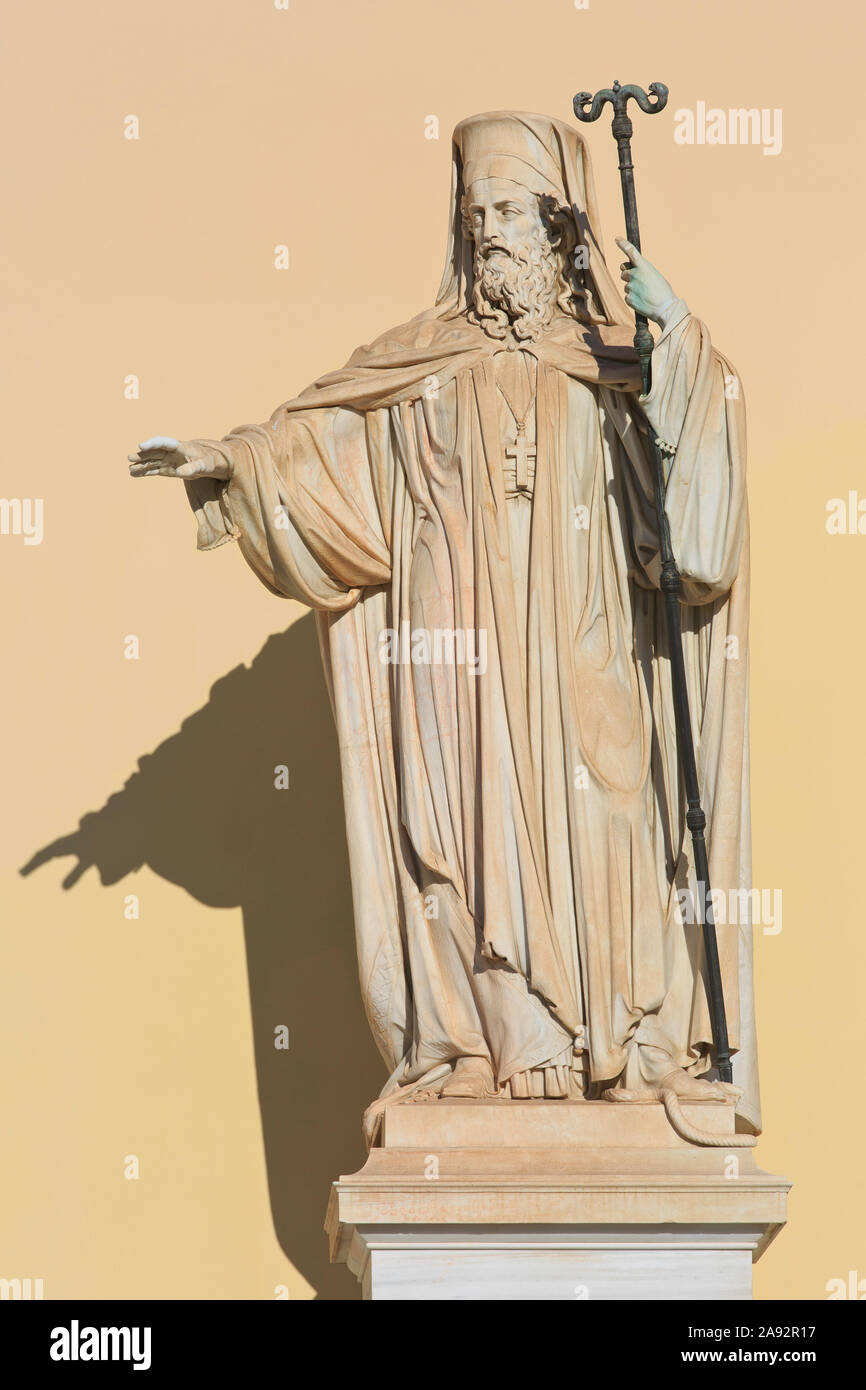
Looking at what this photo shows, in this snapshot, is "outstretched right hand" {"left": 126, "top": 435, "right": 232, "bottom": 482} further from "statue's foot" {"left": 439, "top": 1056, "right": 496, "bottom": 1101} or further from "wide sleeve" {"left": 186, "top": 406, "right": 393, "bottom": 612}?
"statue's foot" {"left": 439, "top": 1056, "right": 496, "bottom": 1101}

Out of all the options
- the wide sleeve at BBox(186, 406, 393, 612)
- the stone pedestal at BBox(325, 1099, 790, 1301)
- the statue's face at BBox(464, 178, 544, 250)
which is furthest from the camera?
the statue's face at BBox(464, 178, 544, 250)

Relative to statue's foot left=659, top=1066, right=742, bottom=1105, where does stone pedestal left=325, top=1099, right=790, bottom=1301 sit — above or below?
below

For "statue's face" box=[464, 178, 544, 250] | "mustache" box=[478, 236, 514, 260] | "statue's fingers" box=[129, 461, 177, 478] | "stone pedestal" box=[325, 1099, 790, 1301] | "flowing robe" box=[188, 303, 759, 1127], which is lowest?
"stone pedestal" box=[325, 1099, 790, 1301]

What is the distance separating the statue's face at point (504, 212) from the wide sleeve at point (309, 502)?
464mm

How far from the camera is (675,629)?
645cm

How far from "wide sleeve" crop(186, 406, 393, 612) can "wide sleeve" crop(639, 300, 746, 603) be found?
2.11 ft

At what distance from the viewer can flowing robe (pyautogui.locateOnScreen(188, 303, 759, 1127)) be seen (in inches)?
251

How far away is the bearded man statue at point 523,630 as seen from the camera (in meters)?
6.38

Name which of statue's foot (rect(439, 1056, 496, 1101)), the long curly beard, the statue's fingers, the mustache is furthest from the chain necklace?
statue's foot (rect(439, 1056, 496, 1101))

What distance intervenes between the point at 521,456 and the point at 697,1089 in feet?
4.64

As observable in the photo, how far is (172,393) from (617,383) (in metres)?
1.63

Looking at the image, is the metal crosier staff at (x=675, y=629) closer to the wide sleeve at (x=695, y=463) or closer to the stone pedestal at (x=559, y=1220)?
the wide sleeve at (x=695, y=463)

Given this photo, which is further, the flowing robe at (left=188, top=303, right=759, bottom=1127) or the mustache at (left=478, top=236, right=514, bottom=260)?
the mustache at (left=478, top=236, right=514, bottom=260)

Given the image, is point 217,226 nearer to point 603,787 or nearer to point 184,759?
point 184,759
